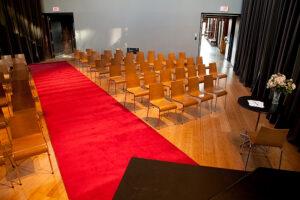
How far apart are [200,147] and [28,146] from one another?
3083 mm

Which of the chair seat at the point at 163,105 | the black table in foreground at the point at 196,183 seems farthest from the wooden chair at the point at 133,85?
the black table in foreground at the point at 196,183

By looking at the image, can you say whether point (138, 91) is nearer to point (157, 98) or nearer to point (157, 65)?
point (157, 98)

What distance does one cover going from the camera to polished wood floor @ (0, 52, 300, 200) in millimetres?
3537

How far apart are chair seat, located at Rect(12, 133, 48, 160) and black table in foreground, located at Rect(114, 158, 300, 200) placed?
181 centimetres

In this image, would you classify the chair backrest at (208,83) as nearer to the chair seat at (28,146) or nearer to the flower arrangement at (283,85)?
the flower arrangement at (283,85)

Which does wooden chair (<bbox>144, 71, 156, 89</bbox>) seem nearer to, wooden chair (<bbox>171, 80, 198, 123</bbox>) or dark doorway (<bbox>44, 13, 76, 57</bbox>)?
wooden chair (<bbox>171, 80, 198, 123</bbox>)

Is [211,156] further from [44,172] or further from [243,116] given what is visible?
[44,172]

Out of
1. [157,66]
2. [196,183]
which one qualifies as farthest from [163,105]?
[157,66]

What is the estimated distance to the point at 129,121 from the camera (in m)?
5.56

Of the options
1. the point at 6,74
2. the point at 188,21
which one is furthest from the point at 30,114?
the point at 188,21

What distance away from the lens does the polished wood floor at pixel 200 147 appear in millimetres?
3537

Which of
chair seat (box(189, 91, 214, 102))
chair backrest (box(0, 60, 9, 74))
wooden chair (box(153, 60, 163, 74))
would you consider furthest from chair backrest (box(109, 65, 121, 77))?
chair backrest (box(0, 60, 9, 74))

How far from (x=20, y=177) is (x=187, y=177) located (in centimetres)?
284

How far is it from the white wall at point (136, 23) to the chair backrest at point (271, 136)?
887 centimetres
